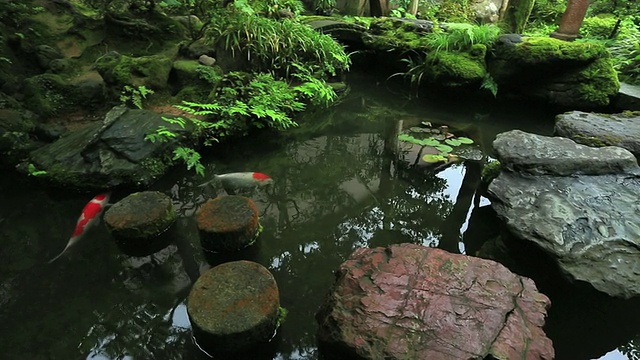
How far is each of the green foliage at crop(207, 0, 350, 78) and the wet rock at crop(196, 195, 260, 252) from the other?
3.57 metres

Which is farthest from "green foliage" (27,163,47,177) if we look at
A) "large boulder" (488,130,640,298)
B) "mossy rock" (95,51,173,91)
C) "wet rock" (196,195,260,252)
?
"large boulder" (488,130,640,298)

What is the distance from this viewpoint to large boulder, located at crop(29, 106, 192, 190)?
4086 mm

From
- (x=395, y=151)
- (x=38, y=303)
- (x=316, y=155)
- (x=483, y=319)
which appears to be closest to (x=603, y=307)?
(x=483, y=319)

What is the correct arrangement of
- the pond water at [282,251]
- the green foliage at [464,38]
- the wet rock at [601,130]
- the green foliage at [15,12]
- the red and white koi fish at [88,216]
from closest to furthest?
the pond water at [282,251] → the red and white koi fish at [88,216] → the wet rock at [601,130] → the green foliage at [15,12] → the green foliage at [464,38]

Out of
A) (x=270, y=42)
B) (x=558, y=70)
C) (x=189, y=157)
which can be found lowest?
(x=189, y=157)

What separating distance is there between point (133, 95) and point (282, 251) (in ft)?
10.9

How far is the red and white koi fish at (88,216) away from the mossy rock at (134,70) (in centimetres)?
211

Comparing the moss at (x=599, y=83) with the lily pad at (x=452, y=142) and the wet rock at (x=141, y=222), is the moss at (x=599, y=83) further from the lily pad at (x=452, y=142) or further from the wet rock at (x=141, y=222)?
the wet rock at (x=141, y=222)

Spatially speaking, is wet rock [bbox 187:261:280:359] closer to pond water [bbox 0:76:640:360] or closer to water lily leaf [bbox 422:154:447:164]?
pond water [bbox 0:76:640:360]

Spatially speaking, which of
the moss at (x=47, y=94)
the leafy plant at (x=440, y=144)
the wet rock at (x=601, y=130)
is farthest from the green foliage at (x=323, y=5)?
the wet rock at (x=601, y=130)

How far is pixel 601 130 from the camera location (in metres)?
4.39

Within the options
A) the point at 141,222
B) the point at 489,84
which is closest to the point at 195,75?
the point at 141,222

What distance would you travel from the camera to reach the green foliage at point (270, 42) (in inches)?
241

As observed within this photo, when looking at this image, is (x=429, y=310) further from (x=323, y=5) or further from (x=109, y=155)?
(x=323, y=5)
